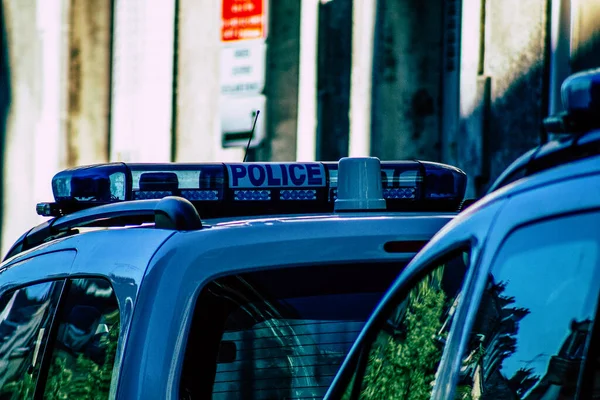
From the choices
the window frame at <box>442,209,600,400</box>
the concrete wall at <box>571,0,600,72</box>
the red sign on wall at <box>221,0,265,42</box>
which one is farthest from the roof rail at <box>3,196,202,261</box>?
the red sign on wall at <box>221,0,265,42</box>

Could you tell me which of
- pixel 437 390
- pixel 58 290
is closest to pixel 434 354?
pixel 437 390

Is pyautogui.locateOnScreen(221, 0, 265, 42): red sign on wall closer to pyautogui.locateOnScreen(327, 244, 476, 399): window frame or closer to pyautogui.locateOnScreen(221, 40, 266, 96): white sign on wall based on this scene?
pyautogui.locateOnScreen(221, 40, 266, 96): white sign on wall

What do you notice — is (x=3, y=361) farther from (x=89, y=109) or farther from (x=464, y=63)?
(x=89, y=109)

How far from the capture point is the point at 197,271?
308 centimetres

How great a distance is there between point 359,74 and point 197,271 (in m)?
8.85

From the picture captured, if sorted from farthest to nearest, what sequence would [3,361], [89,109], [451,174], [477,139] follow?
[89,109]
[477,139]
[451,174]
[3,361]

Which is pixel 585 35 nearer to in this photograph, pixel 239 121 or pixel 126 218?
pixel 126 218

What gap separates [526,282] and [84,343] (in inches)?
67.8

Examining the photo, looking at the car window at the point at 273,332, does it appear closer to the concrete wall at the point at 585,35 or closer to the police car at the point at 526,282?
the police car at the point at 526,282

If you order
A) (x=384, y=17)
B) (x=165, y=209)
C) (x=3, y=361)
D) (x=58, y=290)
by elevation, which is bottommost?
(x=3, y=361)

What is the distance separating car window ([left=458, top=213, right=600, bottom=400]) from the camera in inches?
66.3

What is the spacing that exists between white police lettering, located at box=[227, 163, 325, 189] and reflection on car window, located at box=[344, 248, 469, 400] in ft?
5.59

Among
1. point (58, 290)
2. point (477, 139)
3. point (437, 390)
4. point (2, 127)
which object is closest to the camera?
point (437, 390)

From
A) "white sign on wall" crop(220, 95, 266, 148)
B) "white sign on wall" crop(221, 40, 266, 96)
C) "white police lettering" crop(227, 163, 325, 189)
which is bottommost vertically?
"white sign on wall" crop(220, 95, 266, 148)
